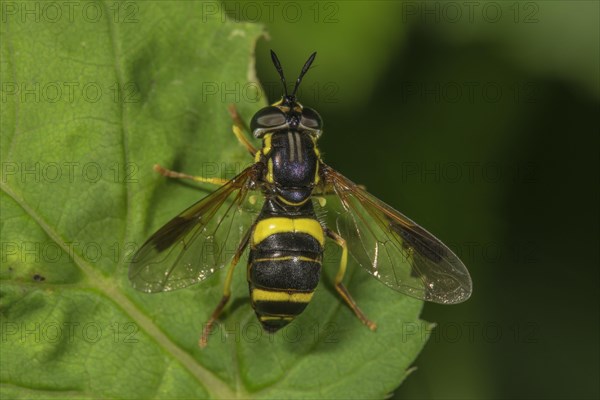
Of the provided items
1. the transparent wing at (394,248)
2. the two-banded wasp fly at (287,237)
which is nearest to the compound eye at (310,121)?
the two-banded wasp fly at (287,237)

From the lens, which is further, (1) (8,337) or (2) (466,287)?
(2) (466,287)

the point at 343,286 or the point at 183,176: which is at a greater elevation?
the point at 183,176

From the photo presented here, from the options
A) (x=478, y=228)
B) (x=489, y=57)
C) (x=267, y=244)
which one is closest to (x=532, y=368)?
(x=478, y=228)

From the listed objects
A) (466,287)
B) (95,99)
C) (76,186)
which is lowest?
(466,287)

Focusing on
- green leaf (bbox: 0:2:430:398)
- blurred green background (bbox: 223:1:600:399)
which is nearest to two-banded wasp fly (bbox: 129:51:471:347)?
green leaf (bbox: 0:2:430:398)

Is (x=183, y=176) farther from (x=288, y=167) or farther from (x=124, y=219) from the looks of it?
(x=288, y=167)

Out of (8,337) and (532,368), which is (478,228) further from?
(8,337)

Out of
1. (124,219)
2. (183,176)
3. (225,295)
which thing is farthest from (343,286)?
(124,219)
